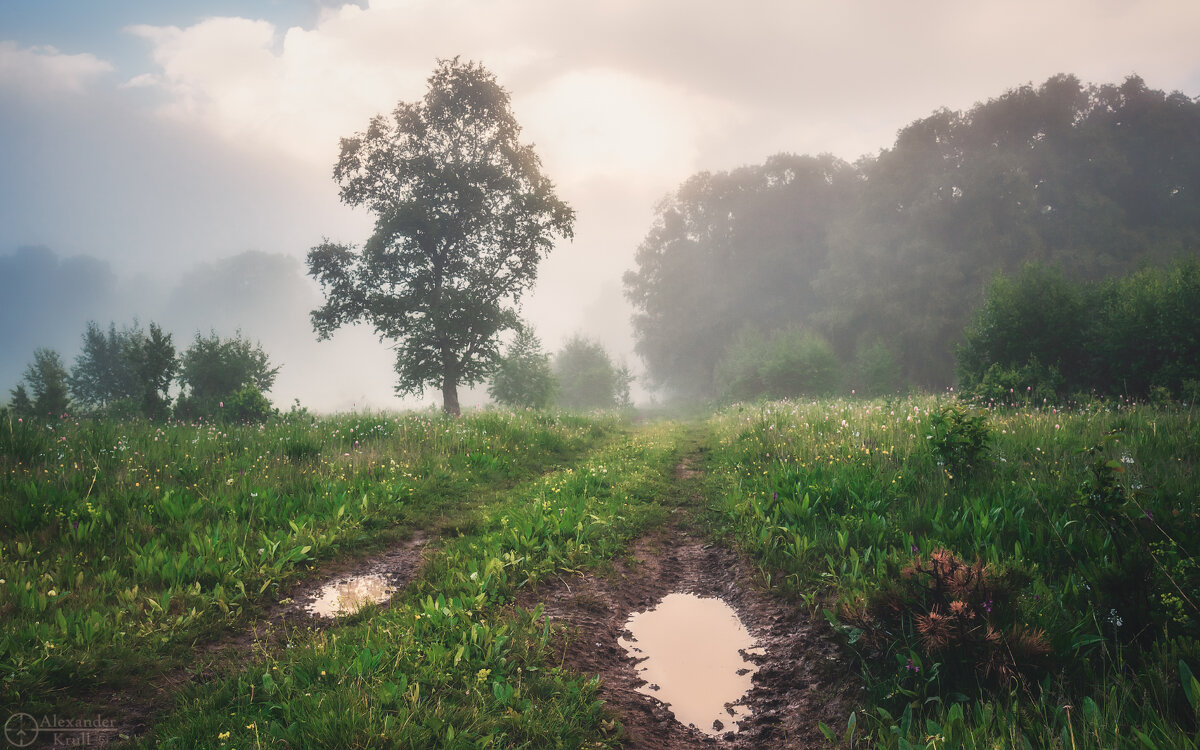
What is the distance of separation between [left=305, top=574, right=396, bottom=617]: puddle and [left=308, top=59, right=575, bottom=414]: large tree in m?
15.4

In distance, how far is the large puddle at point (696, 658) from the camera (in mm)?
3179

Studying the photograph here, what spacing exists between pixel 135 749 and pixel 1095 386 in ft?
71.3

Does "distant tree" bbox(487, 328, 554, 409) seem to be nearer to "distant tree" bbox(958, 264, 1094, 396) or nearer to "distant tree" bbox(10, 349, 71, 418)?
"distant tree" bbox(958, 264, 1094, 396)

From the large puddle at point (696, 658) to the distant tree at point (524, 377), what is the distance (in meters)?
24.4

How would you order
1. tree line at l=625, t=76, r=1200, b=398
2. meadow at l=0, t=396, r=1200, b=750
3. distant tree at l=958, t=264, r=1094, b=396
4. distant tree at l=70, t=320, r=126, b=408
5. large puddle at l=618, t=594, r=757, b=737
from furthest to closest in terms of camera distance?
1. distant tree at l=70, t=320, r=126, b=408
2. tree line at l=625, t=76, r=1200, b=398
3. distant tree at l=958, t=264, r=1094, b=396
4. large puddle at l=618, t=594, r=757, b=737
5. meadow at l=0, t=396, r=1200, b=750

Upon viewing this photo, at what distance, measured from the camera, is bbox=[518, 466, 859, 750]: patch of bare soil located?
2938mm

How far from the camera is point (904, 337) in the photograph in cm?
3234

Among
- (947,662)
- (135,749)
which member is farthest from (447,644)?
(947,662)

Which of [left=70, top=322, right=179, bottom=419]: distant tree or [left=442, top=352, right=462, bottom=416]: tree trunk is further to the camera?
[left=70, top=322, right=179, bottom=419]: distant tree

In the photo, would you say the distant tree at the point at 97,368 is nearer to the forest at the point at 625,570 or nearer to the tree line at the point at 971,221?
the forest at the point at 625,570

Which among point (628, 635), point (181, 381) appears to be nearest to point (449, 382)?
point (181, 381)

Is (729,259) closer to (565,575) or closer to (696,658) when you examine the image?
(565,575)

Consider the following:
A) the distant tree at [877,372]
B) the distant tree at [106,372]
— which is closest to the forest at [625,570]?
the distant tree at [877,372]

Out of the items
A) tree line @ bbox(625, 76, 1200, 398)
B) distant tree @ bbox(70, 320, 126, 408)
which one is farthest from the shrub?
distant tree @ bbox(70, 320, 126, 408)
